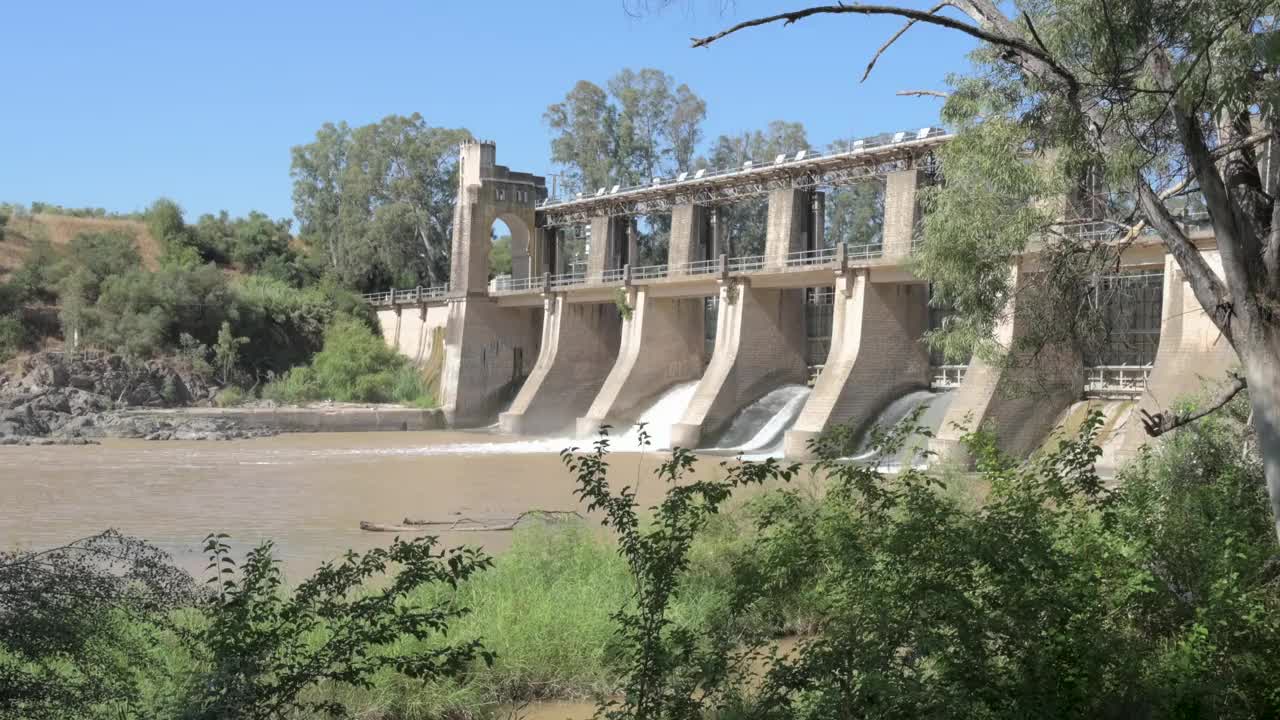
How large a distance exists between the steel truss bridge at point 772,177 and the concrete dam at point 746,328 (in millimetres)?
58

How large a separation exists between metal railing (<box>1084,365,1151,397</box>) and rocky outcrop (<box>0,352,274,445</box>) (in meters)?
21.4

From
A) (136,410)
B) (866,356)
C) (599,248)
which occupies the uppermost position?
(599,248)

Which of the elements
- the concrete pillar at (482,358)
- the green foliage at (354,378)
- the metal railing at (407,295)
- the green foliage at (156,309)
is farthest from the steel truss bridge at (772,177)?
the green foliage at (156,309)

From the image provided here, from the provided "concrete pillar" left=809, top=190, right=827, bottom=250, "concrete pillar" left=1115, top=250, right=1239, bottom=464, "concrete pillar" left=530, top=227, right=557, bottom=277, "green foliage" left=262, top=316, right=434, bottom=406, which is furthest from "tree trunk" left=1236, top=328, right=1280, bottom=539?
"concrete pillar" left=530, top=227, right=557, bottom=277

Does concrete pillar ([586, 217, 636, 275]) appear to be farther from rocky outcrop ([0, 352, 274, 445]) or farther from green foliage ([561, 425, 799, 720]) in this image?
green foliage ([561, 425, 799, 720])

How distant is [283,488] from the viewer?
22.7 m

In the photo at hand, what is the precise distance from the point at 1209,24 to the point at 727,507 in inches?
317

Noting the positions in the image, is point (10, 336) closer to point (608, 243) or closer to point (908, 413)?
point (608, 243)

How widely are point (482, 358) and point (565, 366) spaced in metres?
3.77

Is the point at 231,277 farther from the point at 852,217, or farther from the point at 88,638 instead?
the point at 88,638

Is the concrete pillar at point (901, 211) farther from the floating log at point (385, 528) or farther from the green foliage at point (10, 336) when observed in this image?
the green foliage at point (10, 336)

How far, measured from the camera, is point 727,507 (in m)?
13.5

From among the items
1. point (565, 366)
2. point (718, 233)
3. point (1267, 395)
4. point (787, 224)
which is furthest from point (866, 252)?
point (1267, 395)

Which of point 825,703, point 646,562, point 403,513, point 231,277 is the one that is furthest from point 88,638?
point 231,277
